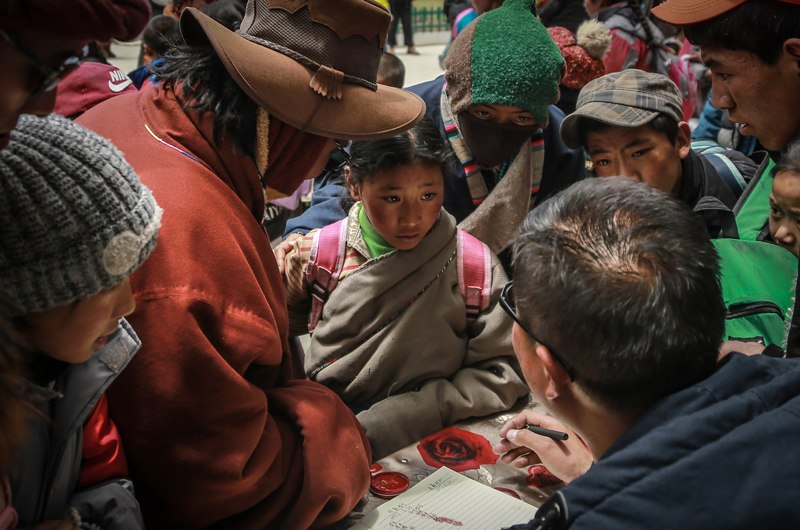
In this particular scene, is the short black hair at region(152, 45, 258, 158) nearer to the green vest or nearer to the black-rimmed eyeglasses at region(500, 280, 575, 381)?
the black-rimmed eyeglasses at region(500, 280, 575, 381)

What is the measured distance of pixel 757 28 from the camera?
5.23 feet

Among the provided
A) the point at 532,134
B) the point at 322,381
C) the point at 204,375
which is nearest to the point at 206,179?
the point at 204,375

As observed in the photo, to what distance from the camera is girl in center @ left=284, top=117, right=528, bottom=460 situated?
1776 millimetres

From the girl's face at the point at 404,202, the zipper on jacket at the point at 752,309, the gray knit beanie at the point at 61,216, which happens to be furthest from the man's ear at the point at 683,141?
the gray knit beanie at the point at 61,216

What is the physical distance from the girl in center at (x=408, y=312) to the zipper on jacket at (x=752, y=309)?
0.63 m

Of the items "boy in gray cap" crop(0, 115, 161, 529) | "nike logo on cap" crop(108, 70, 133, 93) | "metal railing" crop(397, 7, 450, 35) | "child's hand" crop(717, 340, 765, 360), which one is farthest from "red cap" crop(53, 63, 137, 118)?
"metal railing" crop(397, 7, 450, 35)

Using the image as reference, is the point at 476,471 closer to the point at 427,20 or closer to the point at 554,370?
the point at 554,370

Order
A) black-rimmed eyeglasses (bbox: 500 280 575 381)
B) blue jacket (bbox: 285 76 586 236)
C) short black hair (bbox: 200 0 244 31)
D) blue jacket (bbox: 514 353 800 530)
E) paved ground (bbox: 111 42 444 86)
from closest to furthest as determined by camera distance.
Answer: blue jacket (bbox: 514 353 800 530), black-rimmed eyeglasses (bbox: 500 280 575 381), blue jacket (bbox: 285 76 586 236), short black hair (bbox: 200 0 244 31), paved ground (bbox: 111 42 444 86)

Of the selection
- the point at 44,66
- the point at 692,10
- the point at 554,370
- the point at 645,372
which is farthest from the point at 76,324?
the point at 692,10

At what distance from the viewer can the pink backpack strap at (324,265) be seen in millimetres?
1856

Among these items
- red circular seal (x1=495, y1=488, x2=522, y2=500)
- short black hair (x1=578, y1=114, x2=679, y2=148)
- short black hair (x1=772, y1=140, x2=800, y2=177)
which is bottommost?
red circular seal (x1=495, y1=488, x2=522, y2=500)

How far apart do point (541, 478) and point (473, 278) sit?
2.13 feet

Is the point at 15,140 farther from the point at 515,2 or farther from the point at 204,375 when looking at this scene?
the point at 515,2

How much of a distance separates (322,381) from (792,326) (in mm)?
1300
